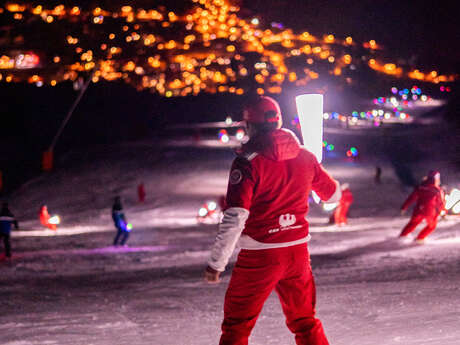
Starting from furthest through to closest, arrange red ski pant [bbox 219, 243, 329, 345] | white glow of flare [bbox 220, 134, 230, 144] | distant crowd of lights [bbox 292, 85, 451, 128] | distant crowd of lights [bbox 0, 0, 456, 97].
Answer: distant crowd of lights [bbox 292, 85, 451, 128]
white glow of flare [bbox 220, 134, 230, 144]
distant crowd of lights [bbox 0, 0, 456, 97]
red ski pant [bbox 219, 243, 329, 345]

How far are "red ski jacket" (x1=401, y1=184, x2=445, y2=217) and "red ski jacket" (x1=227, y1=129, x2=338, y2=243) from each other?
9590mm

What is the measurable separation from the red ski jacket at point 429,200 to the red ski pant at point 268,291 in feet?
31.5

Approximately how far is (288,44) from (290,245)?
186ft

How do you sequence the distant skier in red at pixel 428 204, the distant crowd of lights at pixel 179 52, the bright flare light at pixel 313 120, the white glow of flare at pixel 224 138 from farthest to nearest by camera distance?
the white glow of flare at pixel 224 138, the distant crowd of lights at pixel 179 52, the distant skier in red at pixel 428 204, the bright flare light at pixel 313 120

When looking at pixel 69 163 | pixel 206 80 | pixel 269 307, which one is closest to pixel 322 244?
pixel 269 307

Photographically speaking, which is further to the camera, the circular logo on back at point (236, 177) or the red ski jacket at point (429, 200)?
the red ski jacket at point (429, 200)

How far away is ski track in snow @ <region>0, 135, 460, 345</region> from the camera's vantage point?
568cm

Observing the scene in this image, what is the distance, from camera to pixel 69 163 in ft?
119

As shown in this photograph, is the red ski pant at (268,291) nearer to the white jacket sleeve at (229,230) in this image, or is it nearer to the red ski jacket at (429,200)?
the white jacket sleeve at (229,230)

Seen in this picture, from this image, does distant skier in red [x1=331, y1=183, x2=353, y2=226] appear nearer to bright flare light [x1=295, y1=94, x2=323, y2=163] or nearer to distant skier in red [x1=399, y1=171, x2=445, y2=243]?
distant skier in red [x1=399, y1=171, x2=445, y2=243]

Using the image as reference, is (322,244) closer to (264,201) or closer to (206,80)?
(264,201)

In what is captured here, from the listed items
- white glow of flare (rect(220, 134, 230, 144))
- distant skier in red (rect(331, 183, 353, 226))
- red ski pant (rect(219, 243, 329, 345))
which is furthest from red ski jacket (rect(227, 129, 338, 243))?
white glow of flare (rect(220, 134, 230, 144))

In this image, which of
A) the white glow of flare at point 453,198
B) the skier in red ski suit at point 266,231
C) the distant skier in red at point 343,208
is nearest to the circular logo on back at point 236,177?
the skier in red ski suit at point 266,231

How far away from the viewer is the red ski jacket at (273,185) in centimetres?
379
